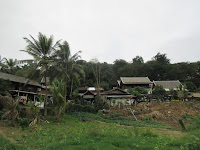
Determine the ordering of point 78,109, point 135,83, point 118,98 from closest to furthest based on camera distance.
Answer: point 78,109
point 118,98
point 135,83

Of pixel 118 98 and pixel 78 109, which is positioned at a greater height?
pixel 118 98

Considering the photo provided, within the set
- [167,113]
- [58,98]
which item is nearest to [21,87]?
[58,98]

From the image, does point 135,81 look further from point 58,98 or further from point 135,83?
point 58,98

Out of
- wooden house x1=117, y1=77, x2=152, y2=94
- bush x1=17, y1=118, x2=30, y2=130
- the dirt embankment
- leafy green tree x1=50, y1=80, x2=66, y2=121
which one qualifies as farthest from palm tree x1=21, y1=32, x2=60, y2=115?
wooden house x1=117, y1=77, x2=152, y2=94

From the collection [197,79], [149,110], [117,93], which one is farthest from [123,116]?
[197,79]

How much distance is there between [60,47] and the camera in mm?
14234

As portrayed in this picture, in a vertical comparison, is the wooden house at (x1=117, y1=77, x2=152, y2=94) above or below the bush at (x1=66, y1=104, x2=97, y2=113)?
above

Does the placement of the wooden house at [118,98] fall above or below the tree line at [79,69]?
below

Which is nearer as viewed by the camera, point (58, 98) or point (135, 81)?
point (58, 98)

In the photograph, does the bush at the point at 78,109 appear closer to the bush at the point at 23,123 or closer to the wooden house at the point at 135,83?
the bush at the point at 23,123

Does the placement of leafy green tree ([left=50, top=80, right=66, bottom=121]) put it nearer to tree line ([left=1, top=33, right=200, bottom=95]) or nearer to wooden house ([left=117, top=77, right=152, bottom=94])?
tree line ([left=1, top=33, right=200, bottom=95])

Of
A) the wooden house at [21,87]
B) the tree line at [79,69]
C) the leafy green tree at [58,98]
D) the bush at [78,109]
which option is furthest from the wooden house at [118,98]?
the leafy green tree at [58,98]

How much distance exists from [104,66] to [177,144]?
133 ft

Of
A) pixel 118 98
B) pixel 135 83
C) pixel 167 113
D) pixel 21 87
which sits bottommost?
pixel 167 113
